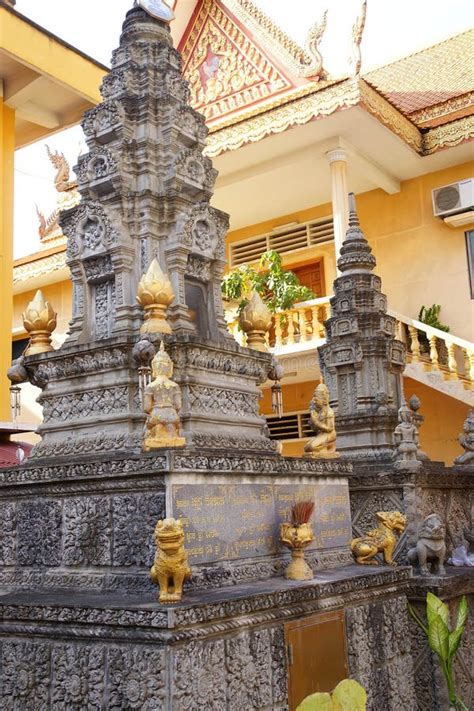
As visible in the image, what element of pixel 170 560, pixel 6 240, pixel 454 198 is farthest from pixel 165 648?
pixel 454 198

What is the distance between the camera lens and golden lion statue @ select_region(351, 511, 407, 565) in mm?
6168

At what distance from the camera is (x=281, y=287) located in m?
15.6

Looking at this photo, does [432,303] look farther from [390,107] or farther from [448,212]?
[390,107]

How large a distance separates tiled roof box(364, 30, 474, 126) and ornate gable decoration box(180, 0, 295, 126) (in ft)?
8.02

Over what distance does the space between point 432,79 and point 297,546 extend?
1504 centimetres

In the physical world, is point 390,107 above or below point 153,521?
above

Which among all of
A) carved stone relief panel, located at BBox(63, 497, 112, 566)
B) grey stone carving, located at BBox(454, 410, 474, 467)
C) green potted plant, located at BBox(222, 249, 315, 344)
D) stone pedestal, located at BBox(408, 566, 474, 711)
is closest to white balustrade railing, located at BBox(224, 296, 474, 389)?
green potted plant, located at BBox(222, 249, 315, 344)

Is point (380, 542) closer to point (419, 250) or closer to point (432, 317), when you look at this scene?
point (432, 317)

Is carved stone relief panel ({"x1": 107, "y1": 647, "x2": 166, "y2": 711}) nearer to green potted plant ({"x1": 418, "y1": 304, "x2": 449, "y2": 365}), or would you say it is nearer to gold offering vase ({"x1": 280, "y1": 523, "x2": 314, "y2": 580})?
gold offering vase ({"x1": 280, "y1": 523, "x2": 314, "y2": 580})

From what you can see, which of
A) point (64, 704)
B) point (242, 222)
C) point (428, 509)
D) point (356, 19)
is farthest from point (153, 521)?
point (242, 222)

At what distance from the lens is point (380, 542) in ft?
20.8

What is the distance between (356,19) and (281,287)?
5.06m

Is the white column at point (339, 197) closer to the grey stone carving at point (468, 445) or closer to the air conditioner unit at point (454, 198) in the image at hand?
the air conditioner unit at point (454, 198)

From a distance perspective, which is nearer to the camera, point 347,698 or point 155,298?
point 347,698
